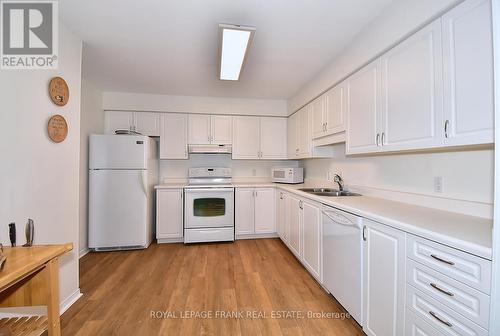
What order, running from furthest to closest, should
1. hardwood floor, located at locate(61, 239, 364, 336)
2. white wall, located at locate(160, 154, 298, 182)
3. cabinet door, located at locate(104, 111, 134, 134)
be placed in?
white wall, located at locate(160, 154, 298, 182)
cabinet door, located at locate(104, 111, 134, 134)
hardwood floor, located at locate(61, 239, 364, 336)

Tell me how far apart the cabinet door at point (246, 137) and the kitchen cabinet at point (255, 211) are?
0.70 m

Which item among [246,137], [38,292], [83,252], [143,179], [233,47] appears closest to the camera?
[38,292]

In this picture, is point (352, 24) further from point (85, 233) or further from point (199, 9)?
point (85, 233)

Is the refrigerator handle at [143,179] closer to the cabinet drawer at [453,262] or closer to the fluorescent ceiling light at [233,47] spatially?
the fluorescent ceiling light at [233,47]

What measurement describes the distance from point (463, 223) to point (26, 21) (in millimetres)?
3158

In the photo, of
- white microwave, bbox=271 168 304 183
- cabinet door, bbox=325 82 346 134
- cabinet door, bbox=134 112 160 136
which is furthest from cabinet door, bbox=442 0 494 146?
cabinet door, bbox=134 112 160 136

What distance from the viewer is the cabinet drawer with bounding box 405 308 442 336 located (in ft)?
3.56

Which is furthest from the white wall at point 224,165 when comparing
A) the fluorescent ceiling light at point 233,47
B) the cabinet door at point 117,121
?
the fluorescent ceiling light at point 233,47

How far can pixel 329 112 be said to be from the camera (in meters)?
2.59

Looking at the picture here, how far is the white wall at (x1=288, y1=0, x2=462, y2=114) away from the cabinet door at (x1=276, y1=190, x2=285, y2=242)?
5.54 ft

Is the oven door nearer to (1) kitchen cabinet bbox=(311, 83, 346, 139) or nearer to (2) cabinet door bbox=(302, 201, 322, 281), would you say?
(2) cabinet door bbox=(302, 201, 322, 281)

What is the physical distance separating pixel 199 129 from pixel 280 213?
6.58 feet

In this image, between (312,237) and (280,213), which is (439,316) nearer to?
(312,237)

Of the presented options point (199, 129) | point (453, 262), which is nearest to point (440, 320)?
point (453, 262)
